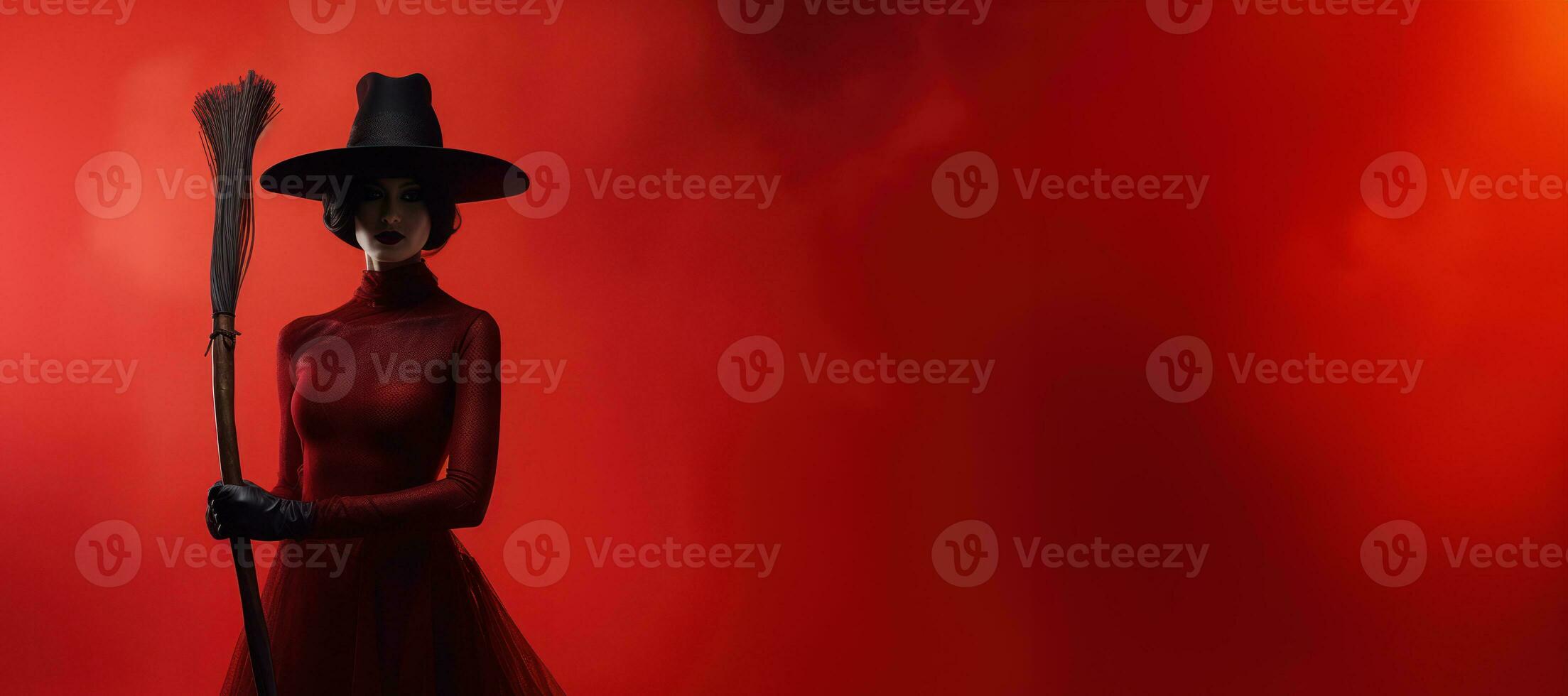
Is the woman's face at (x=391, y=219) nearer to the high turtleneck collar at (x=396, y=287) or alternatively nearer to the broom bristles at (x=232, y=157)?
the high turtleneck collar at (x=396, y=287)

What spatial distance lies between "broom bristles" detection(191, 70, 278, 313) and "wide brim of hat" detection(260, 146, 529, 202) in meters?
0.09

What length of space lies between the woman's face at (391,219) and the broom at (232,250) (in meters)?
0.17

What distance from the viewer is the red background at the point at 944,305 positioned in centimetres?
258

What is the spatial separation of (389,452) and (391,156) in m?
0.49

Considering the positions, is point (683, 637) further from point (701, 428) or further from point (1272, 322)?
point (1272, 322)

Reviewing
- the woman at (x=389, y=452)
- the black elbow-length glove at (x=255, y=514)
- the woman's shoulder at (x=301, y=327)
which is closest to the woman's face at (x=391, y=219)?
the woman at (x=389, y=452)

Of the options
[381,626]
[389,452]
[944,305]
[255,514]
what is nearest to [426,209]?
[389,452]

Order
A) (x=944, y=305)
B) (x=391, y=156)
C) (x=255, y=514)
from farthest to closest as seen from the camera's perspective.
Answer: (x=944, y=305)
(x=391, y=156)
(x=255, y=514)

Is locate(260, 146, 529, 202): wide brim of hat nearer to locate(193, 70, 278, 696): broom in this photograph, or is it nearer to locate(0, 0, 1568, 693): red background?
locate(193, 70, 278, 696): broom

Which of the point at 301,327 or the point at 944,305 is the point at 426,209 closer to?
the point at 301,327

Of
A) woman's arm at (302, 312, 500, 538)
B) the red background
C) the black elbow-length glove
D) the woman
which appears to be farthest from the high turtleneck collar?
the red background

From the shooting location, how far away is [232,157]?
161 cm

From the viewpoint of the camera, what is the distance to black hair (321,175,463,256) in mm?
1719

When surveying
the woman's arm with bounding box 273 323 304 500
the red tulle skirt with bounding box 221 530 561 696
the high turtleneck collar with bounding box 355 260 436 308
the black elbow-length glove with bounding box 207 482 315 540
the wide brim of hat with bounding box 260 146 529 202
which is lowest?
the red tulle skirt with bounding box 221 530 561 696
